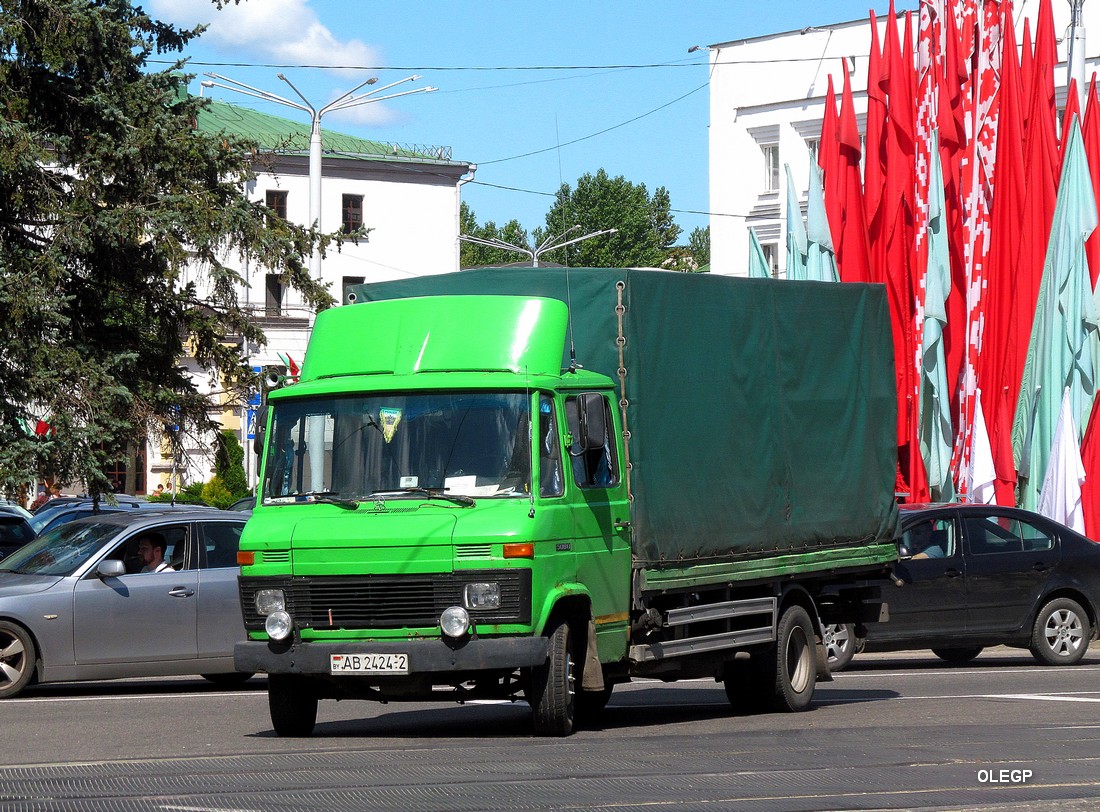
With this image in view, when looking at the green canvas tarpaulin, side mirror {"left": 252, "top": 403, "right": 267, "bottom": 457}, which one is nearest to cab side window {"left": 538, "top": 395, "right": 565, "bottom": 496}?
the green canvas tarpaulin

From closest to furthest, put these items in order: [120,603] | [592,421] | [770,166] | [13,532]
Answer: [592,421]
[120,603]
[13,532]
[770,166]

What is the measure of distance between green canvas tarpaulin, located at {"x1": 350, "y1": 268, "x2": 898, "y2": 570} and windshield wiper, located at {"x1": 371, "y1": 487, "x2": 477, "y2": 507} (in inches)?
51.1

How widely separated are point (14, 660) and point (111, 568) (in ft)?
3.79

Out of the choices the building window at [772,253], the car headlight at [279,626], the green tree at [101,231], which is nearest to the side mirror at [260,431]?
the car headlight at [279,626]

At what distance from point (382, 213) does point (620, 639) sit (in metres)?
61.0

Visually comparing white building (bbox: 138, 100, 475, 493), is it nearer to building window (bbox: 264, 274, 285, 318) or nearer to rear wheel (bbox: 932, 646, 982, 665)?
building window (bbox: 264, 274, 285, 318)

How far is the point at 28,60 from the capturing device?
72.6 feet

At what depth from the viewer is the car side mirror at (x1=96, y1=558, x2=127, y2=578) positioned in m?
14.3

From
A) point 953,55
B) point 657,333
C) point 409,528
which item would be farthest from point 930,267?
point 409,528

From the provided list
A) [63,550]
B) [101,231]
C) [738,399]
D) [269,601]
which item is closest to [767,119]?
[101,231]

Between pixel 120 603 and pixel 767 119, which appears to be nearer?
pixel 120 603

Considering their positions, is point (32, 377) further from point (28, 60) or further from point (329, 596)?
point (329, 596)

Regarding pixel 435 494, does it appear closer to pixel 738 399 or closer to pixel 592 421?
pixel 592 421

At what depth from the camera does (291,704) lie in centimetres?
1098
